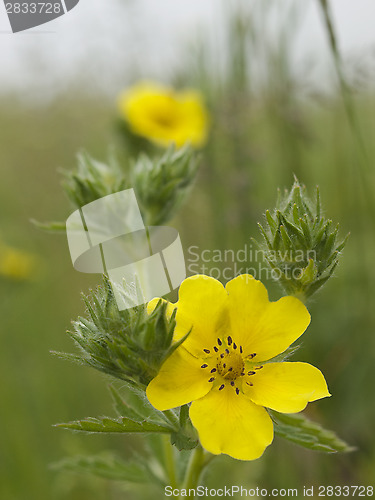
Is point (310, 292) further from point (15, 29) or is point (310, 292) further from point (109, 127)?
point (109, 127)

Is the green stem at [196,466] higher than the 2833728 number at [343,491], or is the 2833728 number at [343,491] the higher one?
the green stem at [196,466]

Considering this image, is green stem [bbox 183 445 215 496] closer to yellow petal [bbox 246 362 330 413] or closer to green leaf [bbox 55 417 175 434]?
green leaf [bbox 55 417 175 434]

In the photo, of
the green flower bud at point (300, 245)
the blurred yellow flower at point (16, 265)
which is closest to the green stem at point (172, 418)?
the green flower bud at point (300, 245)

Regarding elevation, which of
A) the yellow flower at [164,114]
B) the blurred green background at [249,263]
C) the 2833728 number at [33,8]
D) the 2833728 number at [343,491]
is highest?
the 2833728 number at [33,8]

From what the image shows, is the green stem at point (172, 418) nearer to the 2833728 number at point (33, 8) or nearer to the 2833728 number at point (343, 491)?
the 2833728 number at point (343, 491)

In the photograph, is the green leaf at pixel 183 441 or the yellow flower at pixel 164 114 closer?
the green leaf at pixel 183 441

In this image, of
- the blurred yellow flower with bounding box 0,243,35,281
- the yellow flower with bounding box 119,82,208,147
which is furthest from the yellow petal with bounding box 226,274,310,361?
the yellow flower with bounding box 119,82,208,147

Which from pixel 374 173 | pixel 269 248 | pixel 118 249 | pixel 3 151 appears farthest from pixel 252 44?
pixel 3 151
